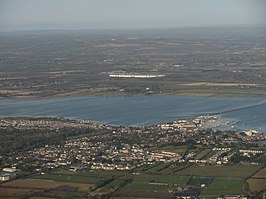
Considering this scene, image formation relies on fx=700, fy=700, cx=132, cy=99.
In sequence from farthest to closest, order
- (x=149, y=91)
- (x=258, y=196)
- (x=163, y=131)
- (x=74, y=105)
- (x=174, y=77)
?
(x=174, y=77) → (x=149, y=91) → (x=74, y=105) → (x=163, y=131) → (x=258, y=196)

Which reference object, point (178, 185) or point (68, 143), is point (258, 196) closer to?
point (178, 185)

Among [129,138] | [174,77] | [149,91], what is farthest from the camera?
[174,77]

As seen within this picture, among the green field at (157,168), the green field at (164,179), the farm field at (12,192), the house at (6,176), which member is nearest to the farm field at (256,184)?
the green field at (164,179)

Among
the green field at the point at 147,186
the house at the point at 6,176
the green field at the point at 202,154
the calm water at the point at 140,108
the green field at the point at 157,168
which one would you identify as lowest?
the calm water at the point at 140,108

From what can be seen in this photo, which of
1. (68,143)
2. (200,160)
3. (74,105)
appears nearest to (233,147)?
(200,160)

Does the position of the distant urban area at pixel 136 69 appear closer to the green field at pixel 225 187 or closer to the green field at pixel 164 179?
the green field at pixel 164 179

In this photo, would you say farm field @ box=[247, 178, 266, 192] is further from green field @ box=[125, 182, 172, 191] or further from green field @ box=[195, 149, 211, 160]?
green field @ box=[195, 149, 211, 160]

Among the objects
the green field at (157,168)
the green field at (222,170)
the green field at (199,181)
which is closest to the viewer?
the green field at (199,181)
